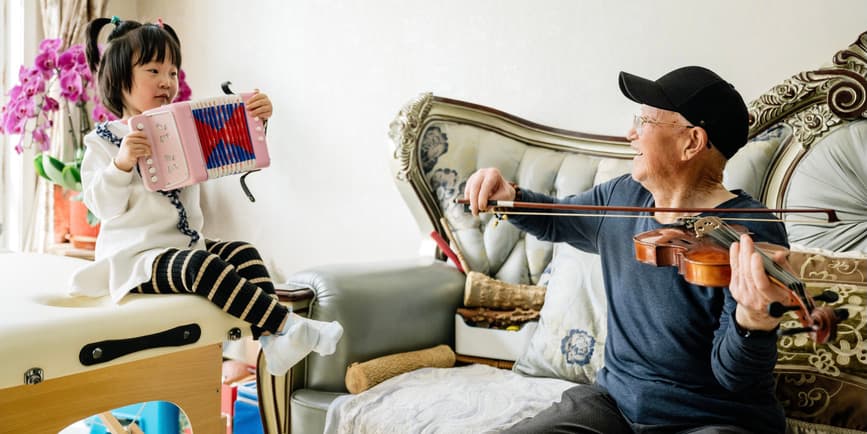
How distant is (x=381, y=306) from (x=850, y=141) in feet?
3.75

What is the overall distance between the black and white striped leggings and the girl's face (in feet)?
1.31

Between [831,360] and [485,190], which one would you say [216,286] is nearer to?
[485,190]

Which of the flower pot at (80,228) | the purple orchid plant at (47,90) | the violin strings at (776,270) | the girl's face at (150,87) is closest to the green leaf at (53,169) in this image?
the purple orchid plant at (47,90)

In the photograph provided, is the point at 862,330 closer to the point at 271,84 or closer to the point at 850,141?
the point at 850,141

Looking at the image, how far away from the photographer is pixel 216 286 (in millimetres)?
1513

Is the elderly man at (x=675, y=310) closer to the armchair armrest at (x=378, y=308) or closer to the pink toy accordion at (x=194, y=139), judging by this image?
the armchair armrest at (x=378, y=308)

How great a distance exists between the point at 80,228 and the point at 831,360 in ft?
9.38

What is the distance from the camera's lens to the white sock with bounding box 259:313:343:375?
1554 mm

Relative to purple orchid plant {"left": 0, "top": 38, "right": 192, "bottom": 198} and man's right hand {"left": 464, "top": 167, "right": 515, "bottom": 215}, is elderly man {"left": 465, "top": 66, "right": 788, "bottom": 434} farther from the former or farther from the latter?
purple orchid plant {"left": 0, "top": 38, "right": 192, "bottom": 198}

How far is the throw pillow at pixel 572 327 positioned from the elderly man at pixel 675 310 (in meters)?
0.31

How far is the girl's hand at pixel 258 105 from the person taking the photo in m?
1.68

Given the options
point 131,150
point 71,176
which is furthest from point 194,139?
point 71,176

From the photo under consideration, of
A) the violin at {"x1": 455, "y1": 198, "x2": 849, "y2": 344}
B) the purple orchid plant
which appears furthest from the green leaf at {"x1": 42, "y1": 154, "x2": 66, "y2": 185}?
the violin at {"x1": 455, "y1": 198, "x2": 849, "y2": 344}

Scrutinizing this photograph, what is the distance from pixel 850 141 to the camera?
153 centimetres
